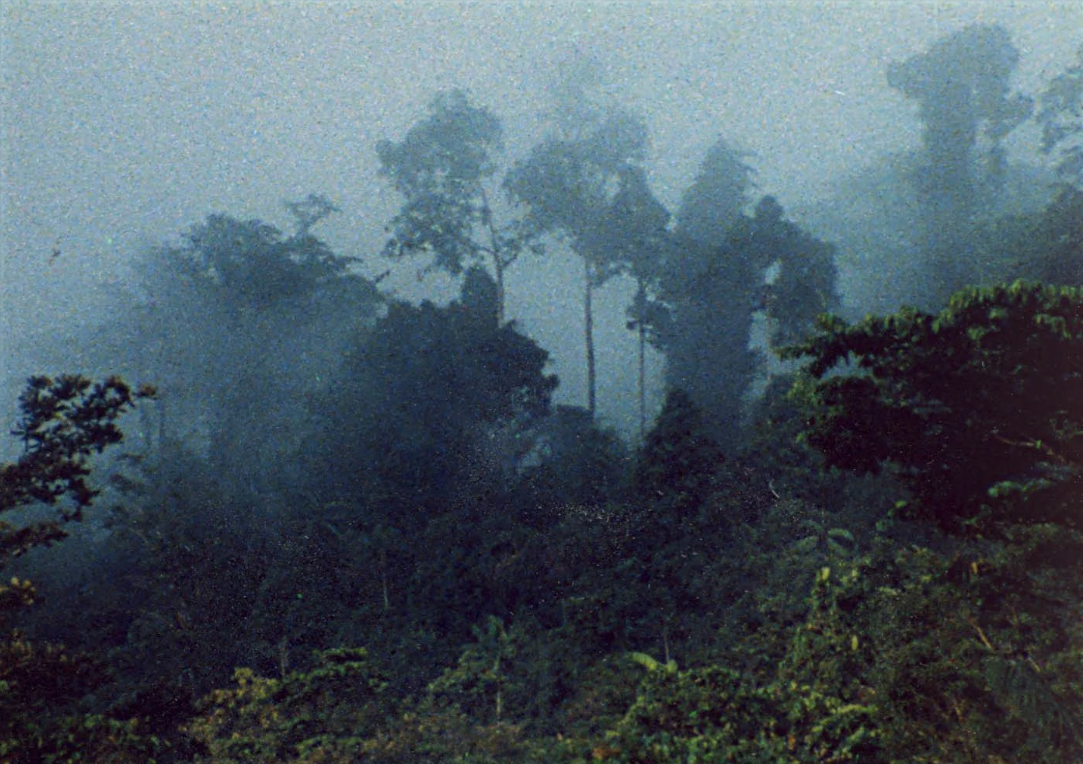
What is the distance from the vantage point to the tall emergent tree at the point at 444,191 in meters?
27.9

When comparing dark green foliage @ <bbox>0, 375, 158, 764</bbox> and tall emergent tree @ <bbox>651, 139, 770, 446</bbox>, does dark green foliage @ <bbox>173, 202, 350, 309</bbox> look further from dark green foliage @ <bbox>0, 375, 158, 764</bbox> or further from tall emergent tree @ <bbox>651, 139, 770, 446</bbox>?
dark green foliage @ <bbox>0, 375, 158, 764</bbox>

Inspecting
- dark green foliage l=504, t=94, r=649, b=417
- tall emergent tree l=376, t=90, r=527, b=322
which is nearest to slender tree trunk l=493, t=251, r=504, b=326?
tall emergent tree l=376, t=90, r=527, b=322

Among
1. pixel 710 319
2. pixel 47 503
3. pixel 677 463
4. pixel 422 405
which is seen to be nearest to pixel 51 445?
pixel 47 503

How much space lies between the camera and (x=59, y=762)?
7148 mm

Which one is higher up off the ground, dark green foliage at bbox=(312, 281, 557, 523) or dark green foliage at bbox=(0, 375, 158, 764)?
dark green foliage at bbox=(312, 281, 557, 523)

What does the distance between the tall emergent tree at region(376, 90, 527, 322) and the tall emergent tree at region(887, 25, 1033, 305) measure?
62.1 ft

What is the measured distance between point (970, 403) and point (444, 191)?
949 inches

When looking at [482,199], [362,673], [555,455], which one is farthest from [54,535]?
[482,199]

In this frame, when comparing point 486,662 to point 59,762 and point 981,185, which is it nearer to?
point 59,762

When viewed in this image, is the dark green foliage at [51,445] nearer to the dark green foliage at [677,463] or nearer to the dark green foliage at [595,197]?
the dark green foliage at [677,463]

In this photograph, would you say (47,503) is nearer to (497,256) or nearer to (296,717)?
(296,717)

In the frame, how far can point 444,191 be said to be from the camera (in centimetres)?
2820

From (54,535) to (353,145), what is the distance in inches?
5941

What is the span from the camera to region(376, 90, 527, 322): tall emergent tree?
27.9 metres
